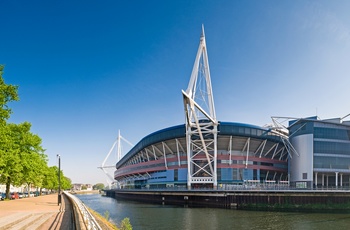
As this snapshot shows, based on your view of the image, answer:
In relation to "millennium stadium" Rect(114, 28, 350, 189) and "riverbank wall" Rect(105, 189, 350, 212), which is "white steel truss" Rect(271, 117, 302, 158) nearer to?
"millennium stadium" Rect(114, 28, 350, 189)

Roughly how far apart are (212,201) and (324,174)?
3570cm

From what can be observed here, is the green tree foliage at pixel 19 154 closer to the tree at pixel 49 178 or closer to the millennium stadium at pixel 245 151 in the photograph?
the tree at pixel 49 178

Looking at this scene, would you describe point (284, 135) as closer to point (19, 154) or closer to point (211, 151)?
point (211, 151)

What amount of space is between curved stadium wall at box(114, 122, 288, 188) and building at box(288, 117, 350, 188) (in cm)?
833

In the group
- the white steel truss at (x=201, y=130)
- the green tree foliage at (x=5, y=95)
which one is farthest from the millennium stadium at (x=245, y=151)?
the green tree foliage at (x=5, y=95)

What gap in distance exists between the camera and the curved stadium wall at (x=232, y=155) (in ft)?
246

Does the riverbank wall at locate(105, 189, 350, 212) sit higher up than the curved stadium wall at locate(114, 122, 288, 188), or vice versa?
the curved stadium wall at locate(114, 122, 288, 188)

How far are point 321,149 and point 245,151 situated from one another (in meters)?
19.2

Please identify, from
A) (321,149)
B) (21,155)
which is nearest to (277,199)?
(321,149)

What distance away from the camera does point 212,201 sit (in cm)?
5909

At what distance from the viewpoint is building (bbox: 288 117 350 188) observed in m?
71.1

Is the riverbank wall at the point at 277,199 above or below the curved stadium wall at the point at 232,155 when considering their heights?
below

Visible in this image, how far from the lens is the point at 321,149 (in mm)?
71188

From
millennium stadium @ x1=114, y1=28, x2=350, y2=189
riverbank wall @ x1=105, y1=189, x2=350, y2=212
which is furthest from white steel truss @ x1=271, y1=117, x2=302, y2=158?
riverbank wall @ x1=105, y1=189, x2=350, y2=212
